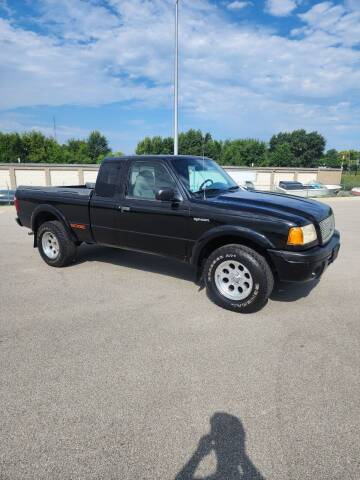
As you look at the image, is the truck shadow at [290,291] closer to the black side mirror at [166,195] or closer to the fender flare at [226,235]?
the fender flare at [226,235]

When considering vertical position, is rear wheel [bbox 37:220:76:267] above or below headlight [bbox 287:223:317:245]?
below

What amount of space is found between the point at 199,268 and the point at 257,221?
112 cm

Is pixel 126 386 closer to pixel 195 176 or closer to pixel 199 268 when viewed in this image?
pixel 199 268

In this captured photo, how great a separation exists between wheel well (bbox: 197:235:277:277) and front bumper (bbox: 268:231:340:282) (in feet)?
0.58

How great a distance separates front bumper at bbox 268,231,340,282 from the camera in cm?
382

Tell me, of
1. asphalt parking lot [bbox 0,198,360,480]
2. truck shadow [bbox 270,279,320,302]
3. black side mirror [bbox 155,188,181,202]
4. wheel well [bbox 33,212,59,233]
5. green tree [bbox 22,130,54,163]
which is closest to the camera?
asphalt parking lot [bbox 0,198,360,480]

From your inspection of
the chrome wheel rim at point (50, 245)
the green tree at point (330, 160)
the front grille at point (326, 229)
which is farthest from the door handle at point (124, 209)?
the green tree at point (330, 160)

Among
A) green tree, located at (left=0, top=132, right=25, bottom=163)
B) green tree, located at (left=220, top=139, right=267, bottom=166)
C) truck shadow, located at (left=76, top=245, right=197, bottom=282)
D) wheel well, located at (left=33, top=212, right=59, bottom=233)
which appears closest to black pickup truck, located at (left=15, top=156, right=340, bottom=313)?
wheel well, located at (left=33, top=212, right=59, bottom=233)

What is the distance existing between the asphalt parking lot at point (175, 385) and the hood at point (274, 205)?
1.19m

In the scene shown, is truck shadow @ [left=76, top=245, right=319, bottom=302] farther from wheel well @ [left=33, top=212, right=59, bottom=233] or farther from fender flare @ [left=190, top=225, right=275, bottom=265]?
wheel well @ [left=33, top=212, right=59, bottom=233]

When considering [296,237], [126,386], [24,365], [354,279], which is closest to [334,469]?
[126,386]

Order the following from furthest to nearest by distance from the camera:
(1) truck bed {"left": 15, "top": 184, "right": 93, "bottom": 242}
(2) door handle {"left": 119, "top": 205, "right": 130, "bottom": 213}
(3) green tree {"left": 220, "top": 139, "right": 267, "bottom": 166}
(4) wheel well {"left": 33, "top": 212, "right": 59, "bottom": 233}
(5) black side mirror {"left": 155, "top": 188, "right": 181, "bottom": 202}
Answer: (3) green tree {"left": 220, "top": 139, "right": 267, "bottom": 166} < (4) wheel well {"left": 33, "top": 212, "right": 59, "bottom": 233} < (1) truck bed {"left": 15, "top": 184, "right": 93, "bottom": 242} < (2) door handle {"left": 119, "top": 205, "right": 130, "bottom": 213} < (5) black side mirror {"left": 155, "top": 188, "right": 181, "bottom": 202}

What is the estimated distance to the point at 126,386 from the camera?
2822 mm

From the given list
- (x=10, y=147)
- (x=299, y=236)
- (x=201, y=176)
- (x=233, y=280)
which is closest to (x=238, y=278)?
(x=233, y=280)
